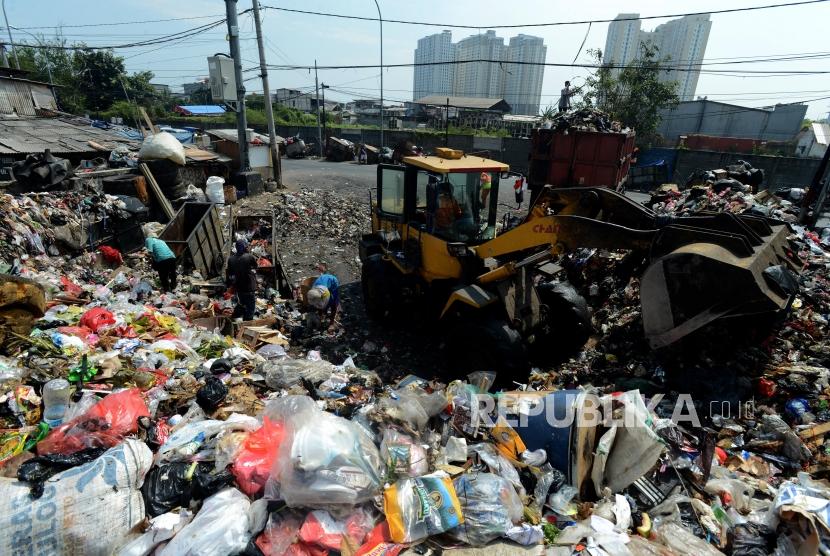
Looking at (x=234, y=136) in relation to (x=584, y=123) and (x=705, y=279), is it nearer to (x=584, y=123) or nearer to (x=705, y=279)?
(x=584, y=123)

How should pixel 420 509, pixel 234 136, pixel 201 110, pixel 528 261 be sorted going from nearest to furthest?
1. pixel 420 509
2. pixel 528 261
3. pixel 234 136
4. pixel 201 110

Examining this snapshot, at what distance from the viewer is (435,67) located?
158ft

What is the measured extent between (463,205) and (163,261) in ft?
13.9

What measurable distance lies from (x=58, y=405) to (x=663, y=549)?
150 inches

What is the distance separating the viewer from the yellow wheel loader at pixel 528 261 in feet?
11.1

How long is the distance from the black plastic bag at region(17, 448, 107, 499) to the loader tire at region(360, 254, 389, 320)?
12.0ft

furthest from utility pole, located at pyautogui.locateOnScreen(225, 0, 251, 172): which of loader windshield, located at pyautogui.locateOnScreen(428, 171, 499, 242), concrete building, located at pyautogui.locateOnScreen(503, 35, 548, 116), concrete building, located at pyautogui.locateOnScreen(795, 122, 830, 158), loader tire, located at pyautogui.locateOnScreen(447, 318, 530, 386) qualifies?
concrete building, located at pyautogui.locateOnScreen(503, 35, 548, 116)

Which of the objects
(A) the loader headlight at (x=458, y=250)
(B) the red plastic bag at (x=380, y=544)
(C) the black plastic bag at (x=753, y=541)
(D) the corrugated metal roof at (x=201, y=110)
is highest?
(D) the corrugated metal roof at (x=201, y=110)

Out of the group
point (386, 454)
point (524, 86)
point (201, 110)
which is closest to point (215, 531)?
point (386, 454)

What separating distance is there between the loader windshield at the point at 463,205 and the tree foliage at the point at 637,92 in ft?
61.9

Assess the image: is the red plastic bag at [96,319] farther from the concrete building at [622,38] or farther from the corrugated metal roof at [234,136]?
the concrete building at [622,38]

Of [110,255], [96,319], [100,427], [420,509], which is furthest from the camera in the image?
[110,255]

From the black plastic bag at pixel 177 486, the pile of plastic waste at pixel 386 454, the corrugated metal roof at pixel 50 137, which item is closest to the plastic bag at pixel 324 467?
the pile of plastic waste at pixel 386 454

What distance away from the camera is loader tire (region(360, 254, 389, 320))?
228 inches
